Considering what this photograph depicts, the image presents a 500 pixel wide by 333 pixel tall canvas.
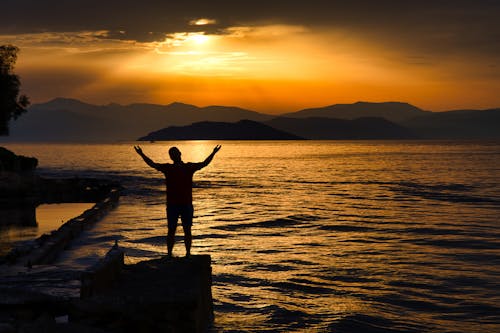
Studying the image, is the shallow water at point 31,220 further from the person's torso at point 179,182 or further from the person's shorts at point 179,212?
the person's torso at point 179,182

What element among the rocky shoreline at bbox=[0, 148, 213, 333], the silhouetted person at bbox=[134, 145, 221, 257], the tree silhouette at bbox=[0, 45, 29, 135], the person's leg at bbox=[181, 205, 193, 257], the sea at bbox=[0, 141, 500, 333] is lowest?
the sea at bbox=[0, 141, 500, 333]

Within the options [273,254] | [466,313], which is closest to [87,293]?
[466,313]

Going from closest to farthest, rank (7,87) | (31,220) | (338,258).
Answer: (338,258)
(31,220)
(7,87)

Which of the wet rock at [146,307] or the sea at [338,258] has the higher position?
the wet rock at [146,307]

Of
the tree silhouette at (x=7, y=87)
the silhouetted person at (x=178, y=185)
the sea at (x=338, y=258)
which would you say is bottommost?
the sea at (x=338, y=258)

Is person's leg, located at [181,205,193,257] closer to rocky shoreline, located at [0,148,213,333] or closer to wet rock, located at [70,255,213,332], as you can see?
rocky shoreline, located at [0,148,213,333]

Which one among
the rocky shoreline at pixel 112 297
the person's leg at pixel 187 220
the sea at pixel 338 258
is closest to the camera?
the rocky shoreline at pixel 112 297

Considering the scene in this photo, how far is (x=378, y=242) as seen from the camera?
21.9m

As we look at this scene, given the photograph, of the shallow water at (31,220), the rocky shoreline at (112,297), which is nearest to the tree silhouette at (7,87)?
the shallow water at (31,220)

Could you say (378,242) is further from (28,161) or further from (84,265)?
(28,161)

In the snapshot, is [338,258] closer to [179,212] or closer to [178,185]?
[179,212]

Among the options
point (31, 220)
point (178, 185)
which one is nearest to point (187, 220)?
point (178, 185)

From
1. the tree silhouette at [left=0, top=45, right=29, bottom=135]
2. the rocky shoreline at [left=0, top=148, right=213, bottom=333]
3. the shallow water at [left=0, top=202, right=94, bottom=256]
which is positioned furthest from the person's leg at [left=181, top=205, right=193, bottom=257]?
the tree silhouette at [left=0, top=45, right=29, bottom=135]

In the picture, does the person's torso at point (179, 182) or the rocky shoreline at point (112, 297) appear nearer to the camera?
the rocky shoreline at point (112, 297)
